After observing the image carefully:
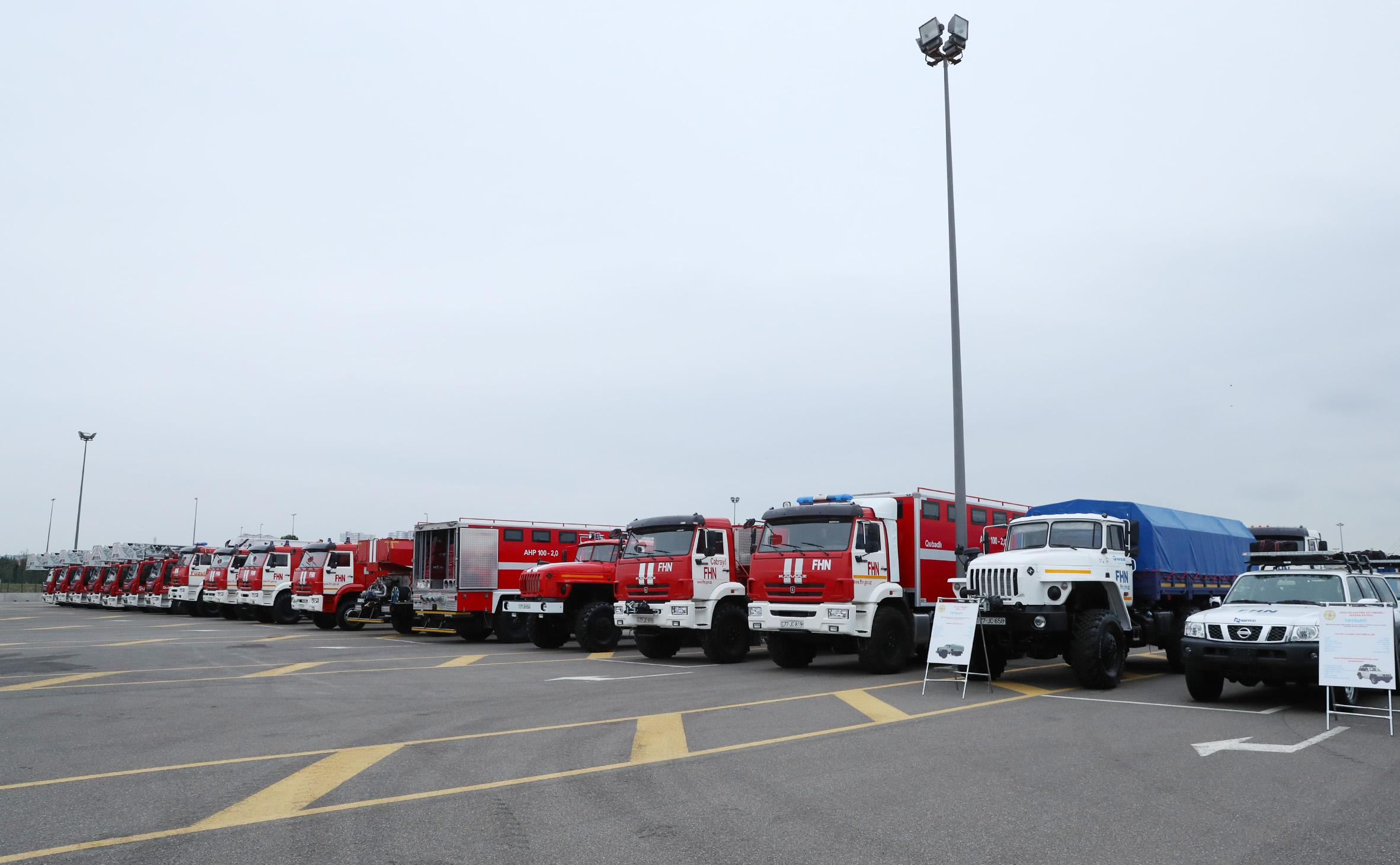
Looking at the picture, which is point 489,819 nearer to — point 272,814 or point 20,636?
point 272,814

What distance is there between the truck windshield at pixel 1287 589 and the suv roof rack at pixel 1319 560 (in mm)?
507

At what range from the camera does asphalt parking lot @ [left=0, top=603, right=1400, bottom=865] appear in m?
5.70

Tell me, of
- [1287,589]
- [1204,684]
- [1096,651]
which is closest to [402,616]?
[1096,651]

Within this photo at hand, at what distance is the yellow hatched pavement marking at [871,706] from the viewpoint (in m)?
10.9

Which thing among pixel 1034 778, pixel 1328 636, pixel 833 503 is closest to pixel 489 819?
pixel 1034 778

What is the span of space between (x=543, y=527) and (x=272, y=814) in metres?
19.6

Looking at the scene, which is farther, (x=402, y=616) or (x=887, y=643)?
(x=402, y=616)

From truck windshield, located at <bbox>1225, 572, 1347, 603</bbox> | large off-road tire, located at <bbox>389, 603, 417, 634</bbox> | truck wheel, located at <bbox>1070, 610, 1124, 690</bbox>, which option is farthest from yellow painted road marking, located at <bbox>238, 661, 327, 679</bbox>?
truck windshield, located at <bbox>1225, 572, 1347, 603</bbox>

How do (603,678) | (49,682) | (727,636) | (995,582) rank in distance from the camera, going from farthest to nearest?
(727,636) → (603,678) → (995,582) → (49,682)

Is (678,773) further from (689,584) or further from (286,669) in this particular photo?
(286,669)

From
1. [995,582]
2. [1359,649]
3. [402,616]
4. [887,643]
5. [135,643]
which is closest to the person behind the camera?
[1359,649]

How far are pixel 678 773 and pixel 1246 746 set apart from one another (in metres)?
5.36

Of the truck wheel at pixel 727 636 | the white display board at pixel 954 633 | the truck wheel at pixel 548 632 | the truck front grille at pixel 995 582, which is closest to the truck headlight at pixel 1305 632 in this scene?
the white display board at pixel 954 633

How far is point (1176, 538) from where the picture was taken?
16938mm
